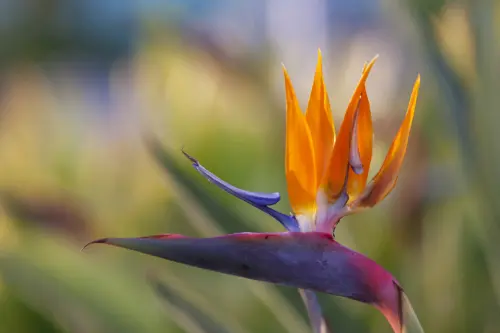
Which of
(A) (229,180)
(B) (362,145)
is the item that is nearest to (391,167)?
(B) (362,145)

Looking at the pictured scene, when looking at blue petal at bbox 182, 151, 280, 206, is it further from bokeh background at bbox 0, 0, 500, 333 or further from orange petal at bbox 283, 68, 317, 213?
bokeh background at bbox 0, 0, 500, 333

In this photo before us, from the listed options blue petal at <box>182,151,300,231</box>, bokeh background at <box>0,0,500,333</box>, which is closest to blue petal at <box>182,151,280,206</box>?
blue petal at <box>182,151,300,231</box>

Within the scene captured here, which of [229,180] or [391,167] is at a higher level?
[391,167]

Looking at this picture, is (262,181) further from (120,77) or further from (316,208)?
(120,77)

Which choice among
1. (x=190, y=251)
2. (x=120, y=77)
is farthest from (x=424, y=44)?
(x=120, y=77)

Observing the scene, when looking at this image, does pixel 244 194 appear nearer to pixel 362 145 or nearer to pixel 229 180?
pixel 362 145
